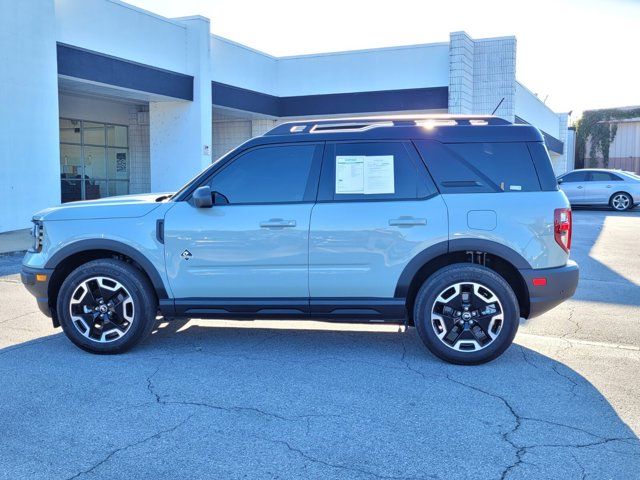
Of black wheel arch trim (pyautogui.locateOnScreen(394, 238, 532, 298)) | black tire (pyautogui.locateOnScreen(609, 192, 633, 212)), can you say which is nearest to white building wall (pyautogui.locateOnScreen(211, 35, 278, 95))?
black tire (pyautogui.locateOnScreen(609, 192, 633, 212))

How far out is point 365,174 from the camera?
524 centimetres

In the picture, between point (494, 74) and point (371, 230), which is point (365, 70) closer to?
point (494, 74)

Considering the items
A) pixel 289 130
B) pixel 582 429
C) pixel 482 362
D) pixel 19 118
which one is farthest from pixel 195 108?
pixel 582 429

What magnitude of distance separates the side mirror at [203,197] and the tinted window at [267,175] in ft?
0.69

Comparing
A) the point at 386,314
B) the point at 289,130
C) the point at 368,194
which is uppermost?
the point at 289,130

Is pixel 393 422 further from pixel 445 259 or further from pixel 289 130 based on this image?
pixel 289 130

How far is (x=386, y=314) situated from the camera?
514 centimetres

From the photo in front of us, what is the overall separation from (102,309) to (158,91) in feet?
45.1

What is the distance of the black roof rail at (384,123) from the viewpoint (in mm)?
5359

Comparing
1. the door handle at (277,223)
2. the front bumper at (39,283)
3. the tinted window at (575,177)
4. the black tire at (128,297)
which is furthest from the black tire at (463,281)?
the tinted window at (575,177)

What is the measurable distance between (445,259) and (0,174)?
39.1 feet

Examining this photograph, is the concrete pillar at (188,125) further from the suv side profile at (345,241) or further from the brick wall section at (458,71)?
the suv side profile at (345,241)

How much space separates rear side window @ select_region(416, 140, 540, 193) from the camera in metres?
5.08

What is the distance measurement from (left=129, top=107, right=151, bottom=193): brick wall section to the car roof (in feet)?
66.1
